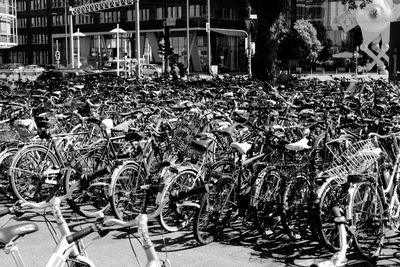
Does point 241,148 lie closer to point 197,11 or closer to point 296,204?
point 296,204

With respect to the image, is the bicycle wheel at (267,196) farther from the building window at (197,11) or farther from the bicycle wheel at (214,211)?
the building window at (197,11)

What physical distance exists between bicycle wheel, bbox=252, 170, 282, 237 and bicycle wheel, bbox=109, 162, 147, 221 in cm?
122

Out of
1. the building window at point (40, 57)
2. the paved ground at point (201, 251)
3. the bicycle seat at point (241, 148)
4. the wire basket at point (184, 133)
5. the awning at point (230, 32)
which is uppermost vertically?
the awning at point (230, 32)

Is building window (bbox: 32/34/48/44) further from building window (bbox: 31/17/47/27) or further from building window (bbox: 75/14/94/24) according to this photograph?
building window (bbox: 75/14/94/24)

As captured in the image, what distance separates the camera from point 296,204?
562cm

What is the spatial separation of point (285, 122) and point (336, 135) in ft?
5.20

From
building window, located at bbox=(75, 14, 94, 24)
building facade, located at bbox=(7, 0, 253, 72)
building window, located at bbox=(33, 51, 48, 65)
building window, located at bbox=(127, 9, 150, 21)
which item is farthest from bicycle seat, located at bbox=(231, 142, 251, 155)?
building window, located at bbox=(33, 51, 48, 65)

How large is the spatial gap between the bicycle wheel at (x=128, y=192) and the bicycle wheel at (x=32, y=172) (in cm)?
99

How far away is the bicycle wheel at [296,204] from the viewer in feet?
18.2

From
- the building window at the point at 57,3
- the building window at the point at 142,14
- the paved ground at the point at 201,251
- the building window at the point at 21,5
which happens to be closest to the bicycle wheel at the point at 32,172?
the paved ground at the point at 201,251

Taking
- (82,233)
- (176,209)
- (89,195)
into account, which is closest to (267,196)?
(176,209)

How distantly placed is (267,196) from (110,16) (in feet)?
247

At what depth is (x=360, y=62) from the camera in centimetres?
6931

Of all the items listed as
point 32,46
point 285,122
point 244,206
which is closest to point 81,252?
point 244,206
